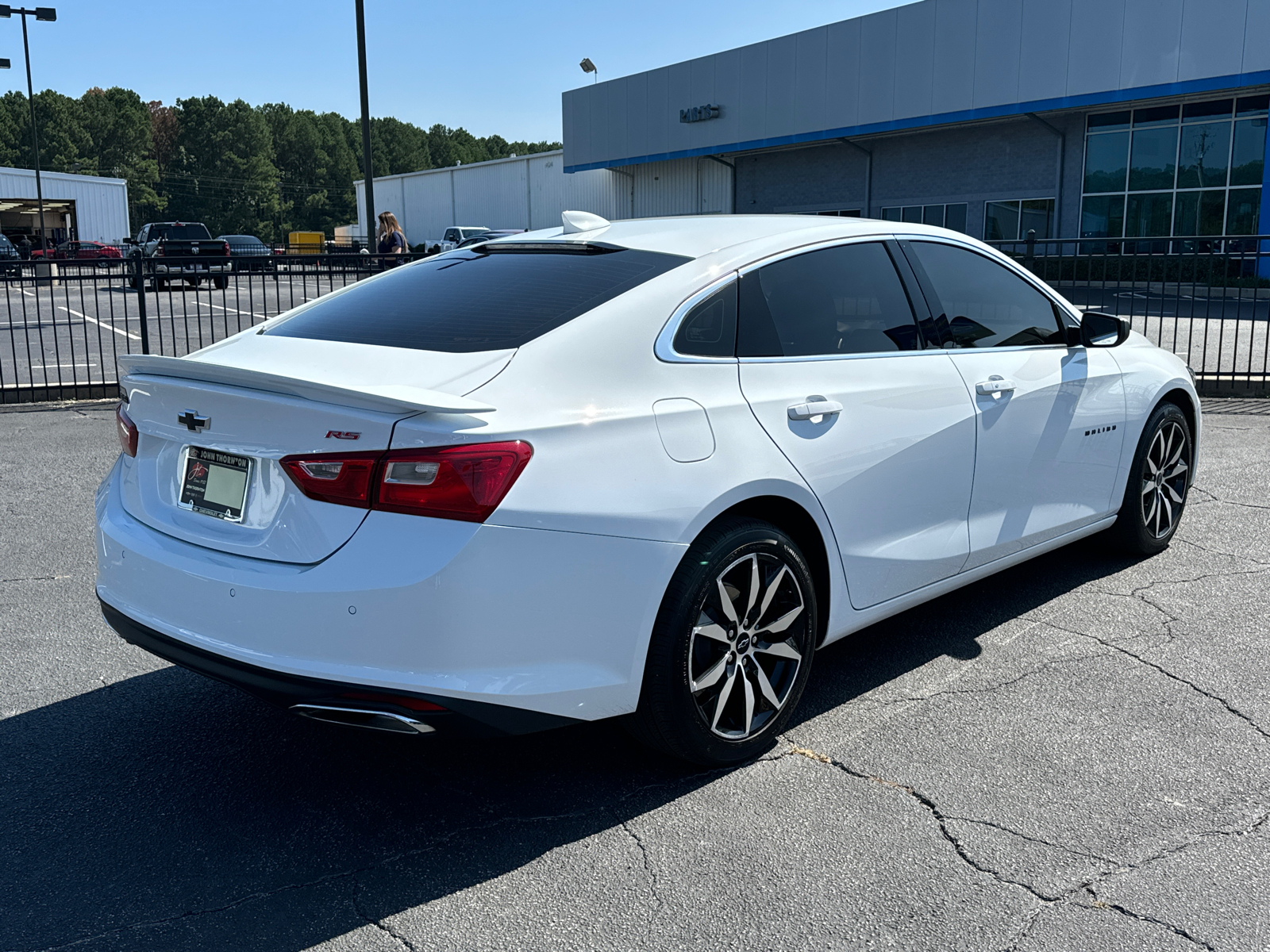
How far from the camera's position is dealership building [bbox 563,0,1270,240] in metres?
26.8

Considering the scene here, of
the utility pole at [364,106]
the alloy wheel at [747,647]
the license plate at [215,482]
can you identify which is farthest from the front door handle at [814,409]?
the utility pole at [364,106]

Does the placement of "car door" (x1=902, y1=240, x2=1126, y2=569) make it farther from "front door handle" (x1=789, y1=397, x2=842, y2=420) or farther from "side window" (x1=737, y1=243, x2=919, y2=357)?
"front door handle" (x1=789, y1=397, x2=842, y2=420)

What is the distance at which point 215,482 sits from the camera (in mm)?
3043

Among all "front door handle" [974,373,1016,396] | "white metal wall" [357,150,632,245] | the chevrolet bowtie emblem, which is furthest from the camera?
"white metal wall" [357,150,632,245]

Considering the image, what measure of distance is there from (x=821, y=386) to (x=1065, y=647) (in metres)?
1.66

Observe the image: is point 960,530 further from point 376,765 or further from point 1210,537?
point 1210,537

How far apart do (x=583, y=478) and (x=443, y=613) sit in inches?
19.1

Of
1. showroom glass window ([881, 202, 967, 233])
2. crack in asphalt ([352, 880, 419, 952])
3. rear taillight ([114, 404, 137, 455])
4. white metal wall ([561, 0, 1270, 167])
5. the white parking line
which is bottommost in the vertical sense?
crack in asphalt ([352, 880, 419, 952])

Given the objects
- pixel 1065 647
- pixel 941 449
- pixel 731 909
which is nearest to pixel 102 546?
pixel 731 909

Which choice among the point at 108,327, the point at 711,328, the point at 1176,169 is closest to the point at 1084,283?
the point at 711,328

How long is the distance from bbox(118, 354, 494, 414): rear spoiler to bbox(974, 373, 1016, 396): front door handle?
2139mm

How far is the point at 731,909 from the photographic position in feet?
8.82

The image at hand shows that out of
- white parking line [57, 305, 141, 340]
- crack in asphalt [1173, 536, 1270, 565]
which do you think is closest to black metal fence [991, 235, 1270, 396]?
crack in asphalt [1173, 536, 1270, 565]

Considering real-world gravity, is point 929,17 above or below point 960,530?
above
